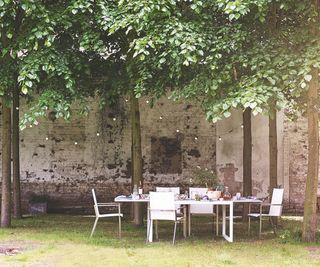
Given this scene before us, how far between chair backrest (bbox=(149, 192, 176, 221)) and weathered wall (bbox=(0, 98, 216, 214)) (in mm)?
6135

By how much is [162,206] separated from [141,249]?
0.83 m

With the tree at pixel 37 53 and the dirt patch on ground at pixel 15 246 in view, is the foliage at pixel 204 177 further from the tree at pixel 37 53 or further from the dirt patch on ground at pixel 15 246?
the dirt patch on ground at pixel 15 246

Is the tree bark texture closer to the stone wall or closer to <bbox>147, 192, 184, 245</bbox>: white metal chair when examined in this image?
the stone wall

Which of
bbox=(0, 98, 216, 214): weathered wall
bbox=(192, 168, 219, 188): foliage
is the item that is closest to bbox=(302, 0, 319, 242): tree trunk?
bbox=(192, 168, 219, 188): foliage

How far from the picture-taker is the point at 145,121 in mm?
14539

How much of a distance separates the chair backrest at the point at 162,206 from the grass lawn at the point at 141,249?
457 mm

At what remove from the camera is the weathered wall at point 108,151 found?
14320mm

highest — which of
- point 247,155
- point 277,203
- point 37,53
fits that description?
point 37,53

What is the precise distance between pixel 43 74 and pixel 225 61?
12.0ft

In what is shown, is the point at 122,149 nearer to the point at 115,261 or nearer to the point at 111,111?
the point at 111,111

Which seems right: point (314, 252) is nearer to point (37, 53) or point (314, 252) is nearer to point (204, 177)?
point (37, 53)

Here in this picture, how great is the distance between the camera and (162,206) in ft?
26.7

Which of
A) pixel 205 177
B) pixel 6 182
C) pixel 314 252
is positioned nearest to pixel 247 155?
pixel 205 177

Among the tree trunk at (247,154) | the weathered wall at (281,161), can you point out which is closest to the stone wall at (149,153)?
the weathered wall at (281,161)
